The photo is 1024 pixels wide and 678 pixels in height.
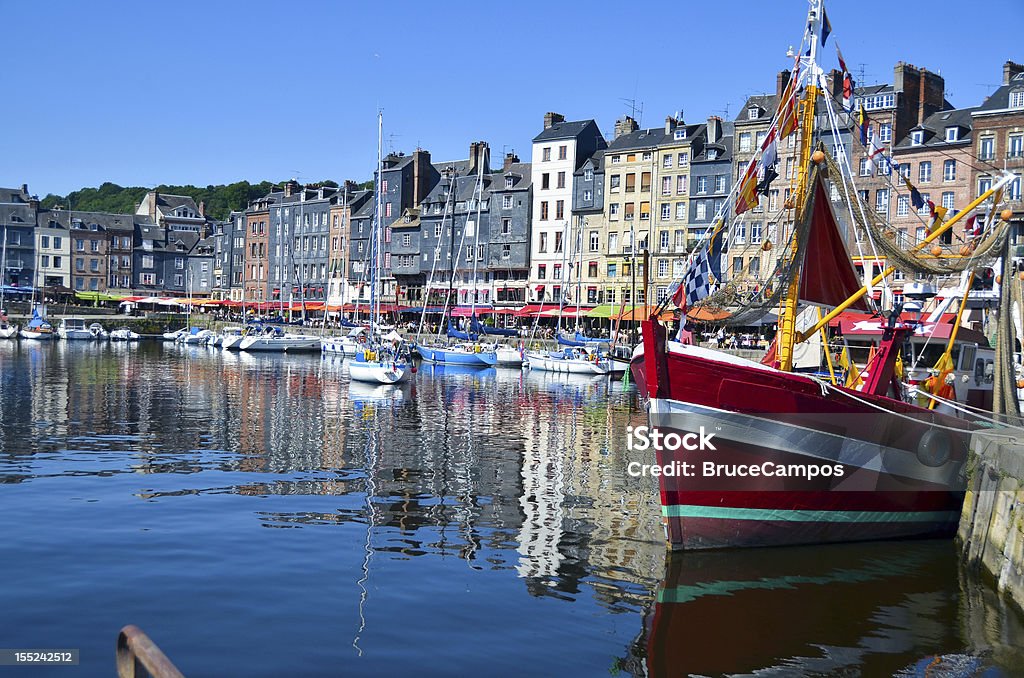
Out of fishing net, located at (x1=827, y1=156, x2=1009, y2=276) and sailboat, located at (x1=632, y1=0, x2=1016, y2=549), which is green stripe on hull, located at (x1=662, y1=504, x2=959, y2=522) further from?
fishing net, located at (x1=827, y1=156, x2=1009, y2=276)

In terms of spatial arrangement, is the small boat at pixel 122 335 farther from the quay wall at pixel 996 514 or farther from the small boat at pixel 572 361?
the quay wall at pixel 996 514

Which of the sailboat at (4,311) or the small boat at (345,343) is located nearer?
the small boat at (345,343)

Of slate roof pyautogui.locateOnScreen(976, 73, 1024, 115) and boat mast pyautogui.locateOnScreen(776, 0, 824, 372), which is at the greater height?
slate roof pyautogui.locateOnScreen(976, 73, 1024, 115)

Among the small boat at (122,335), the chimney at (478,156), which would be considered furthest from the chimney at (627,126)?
the small boat at (122,335)

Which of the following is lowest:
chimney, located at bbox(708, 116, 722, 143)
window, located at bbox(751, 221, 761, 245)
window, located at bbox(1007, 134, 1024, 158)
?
window, located at bbox(751, 221, 761, 245)

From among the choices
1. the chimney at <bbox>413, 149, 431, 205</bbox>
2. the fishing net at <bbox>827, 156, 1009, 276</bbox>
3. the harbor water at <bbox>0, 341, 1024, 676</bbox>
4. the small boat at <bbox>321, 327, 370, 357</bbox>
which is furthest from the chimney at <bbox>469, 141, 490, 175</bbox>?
the fishing net at <bbox>827, 156, 1009, 276</bbox>

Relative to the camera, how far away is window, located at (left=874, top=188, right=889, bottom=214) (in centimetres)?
7088

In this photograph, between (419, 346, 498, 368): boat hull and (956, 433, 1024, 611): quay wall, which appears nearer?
(956, 433, 1024, 611): quay wall

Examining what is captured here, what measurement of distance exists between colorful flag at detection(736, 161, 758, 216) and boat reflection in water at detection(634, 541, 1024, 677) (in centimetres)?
653

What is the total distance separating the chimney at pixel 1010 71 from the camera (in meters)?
66.7

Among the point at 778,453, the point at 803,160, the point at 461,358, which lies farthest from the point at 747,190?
the point at 461,358

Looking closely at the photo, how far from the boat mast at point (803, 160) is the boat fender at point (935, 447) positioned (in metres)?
2.82

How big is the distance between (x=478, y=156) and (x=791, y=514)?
9100 centimetres

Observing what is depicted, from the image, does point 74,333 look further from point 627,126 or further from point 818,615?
point 818,615
